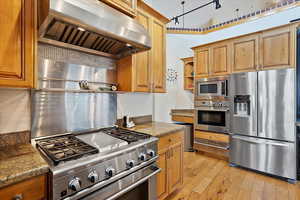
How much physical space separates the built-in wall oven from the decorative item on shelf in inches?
43.4

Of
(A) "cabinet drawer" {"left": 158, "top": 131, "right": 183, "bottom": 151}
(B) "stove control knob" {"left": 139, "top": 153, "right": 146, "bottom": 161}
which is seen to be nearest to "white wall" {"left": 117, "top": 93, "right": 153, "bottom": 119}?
(A) "cabinet drawer" {"left": 158, "top": 131, "right": 183, "bottom": 151}

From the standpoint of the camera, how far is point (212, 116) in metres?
3.08

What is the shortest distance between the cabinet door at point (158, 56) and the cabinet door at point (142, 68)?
0.11 metres

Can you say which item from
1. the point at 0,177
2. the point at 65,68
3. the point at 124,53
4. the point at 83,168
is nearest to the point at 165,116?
the point at 124,53

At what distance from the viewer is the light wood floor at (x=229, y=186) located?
1947 millimetres

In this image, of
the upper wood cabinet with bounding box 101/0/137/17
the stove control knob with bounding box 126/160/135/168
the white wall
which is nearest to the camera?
the stove control knob with bounding box 126/160/135/168

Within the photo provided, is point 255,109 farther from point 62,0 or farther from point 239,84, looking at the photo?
point 62,0

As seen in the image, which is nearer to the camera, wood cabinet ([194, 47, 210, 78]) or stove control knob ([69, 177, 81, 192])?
stove control knob ([69, 177, 81, 192])

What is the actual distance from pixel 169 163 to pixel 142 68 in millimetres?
1196

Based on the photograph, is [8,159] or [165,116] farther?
[165,116]

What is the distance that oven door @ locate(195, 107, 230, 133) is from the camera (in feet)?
9.48

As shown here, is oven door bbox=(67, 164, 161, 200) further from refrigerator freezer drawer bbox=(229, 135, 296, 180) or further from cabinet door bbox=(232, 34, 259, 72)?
cabinet door bbox=(232, 34, 259, 72)

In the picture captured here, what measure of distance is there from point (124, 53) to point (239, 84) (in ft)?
6.87

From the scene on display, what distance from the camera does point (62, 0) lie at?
37.5 inches
